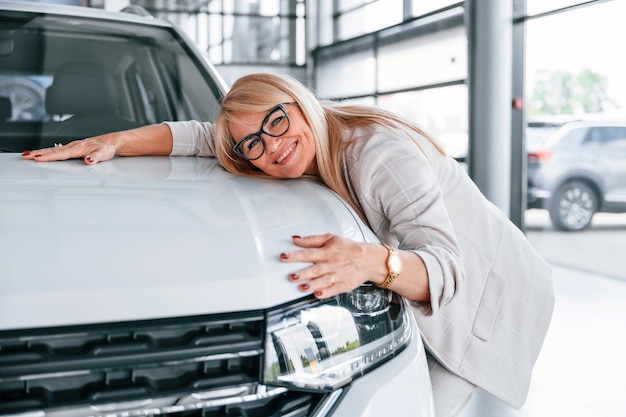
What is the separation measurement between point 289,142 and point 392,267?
0.51 meters

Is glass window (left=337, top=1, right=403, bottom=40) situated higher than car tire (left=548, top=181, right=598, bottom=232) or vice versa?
glass window (left=337, top=1, right=403, bottom=40)

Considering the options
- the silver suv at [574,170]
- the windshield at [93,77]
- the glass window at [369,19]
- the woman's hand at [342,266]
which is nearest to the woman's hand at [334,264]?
the woman's hand at [342,266]

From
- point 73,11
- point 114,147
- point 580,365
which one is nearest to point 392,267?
point 114,147

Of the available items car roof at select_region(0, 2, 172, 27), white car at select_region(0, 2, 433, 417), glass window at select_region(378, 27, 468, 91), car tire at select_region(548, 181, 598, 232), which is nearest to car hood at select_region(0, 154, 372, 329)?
white car at select_region(0, 2, 433, 417)

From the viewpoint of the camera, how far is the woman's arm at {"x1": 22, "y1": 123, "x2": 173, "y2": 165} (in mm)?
1910

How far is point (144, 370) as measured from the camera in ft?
3.90

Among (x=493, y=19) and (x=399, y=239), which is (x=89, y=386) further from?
(x=493, y=19)

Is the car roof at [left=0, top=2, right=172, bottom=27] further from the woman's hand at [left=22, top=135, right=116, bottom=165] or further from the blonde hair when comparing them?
the blonde hair

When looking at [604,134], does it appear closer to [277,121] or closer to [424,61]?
[424,61]

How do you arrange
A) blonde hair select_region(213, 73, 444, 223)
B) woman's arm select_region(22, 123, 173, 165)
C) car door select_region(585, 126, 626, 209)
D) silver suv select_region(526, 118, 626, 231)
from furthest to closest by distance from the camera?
silver suv select_region(526, 118, 626, 231)
car door select_region(585, 126, 626, 209)
woman's arm select_region(22, 123, 173, 165)
blonde hair select_region(213, 73, 444, 223)

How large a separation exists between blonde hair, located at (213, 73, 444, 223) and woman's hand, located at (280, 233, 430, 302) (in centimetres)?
30

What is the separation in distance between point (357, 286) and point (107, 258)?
1.53 ft

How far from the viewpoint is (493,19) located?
313 inches

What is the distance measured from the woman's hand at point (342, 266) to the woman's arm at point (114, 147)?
2.61 ft
